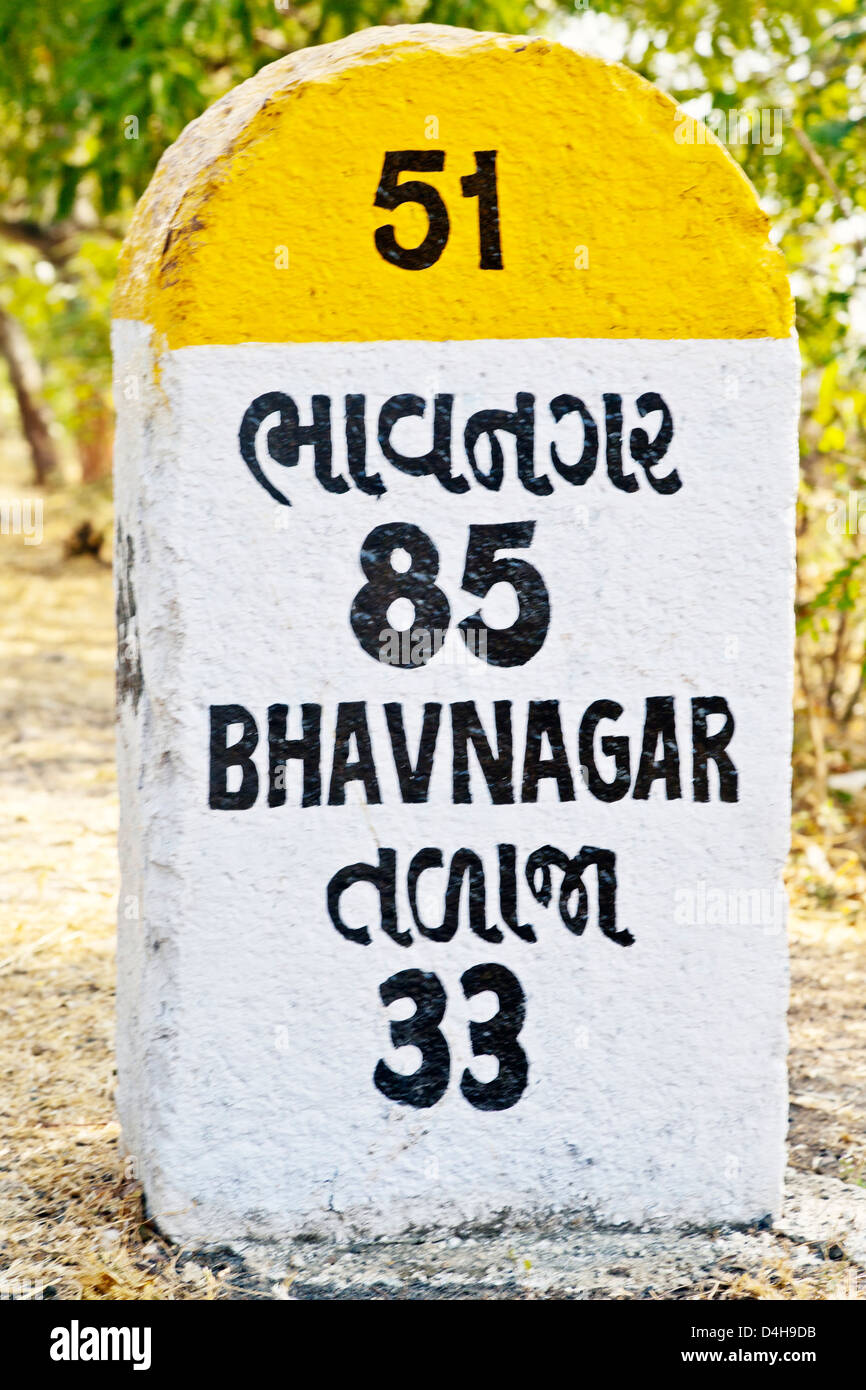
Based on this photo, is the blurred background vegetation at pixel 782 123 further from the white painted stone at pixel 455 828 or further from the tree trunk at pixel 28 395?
the tree trunk at pixel 28 395

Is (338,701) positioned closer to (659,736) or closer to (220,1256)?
(659,736)

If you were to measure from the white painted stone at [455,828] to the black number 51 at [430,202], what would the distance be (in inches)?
6.0

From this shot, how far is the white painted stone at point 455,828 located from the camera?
238 centimetres

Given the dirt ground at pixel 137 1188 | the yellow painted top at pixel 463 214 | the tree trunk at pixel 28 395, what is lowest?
the dirt ground at pixel 137 1188

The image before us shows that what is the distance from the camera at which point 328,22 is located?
600cm

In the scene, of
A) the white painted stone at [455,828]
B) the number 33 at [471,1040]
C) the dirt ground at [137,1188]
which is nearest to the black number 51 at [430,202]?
the white painted stone at [455,828]

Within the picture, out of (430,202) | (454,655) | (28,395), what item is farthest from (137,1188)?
(28,395)

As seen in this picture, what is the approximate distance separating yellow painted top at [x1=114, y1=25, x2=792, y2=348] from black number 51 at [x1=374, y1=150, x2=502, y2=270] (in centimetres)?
1

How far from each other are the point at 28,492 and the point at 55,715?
31.0 ft

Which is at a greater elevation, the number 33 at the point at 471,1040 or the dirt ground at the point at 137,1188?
the number 33 at the point at 471,1040

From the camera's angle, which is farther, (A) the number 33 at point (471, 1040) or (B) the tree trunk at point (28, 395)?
(B) the tree trunk at point (28, 395)

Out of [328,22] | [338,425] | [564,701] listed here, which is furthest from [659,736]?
[328,22]

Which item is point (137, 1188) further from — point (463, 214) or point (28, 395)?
point (28, 395)

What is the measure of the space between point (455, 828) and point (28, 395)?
44.6 feet
